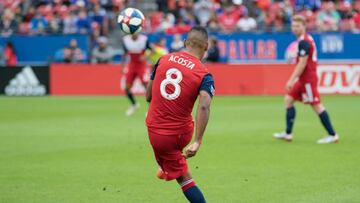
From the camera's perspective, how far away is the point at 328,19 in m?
31.9

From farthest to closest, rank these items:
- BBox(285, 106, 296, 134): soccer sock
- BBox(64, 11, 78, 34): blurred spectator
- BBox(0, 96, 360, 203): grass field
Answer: BBox(64, 11, 78, 34): blurred spectator
BBox(285, 106, 296, 134): soccer sock
BBox(0, 96, 360, 203): grass field

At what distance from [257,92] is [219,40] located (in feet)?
18.3

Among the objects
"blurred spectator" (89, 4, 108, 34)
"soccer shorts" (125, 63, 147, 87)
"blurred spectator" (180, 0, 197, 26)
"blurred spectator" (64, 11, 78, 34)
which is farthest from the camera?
"blurred spectator" (64, 11, 78, 34)

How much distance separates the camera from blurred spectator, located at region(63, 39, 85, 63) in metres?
31.4

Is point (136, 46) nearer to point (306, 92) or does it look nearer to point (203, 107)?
point (306, 92)

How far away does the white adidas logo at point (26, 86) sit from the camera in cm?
2892

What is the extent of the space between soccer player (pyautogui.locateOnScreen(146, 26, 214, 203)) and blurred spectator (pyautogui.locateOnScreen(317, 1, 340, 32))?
2496cm

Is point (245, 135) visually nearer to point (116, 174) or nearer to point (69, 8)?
point (116, 174)

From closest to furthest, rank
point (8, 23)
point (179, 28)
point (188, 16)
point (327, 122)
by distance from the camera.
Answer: point (327, 122) < point (179, 28) < point (188, 16) < point (8, 23)

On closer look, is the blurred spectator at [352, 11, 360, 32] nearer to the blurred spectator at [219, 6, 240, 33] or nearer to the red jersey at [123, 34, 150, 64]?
the blurred spectator at [219, 6, 240, 33]

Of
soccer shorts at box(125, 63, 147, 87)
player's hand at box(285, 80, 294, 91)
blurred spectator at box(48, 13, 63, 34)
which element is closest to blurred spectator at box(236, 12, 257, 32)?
blurred spectator at box(48, 13, 63, 34)

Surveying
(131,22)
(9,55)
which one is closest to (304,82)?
(131,22)

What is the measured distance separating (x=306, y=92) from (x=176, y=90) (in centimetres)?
758

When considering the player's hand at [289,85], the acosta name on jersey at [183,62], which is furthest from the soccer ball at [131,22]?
the acosta name on jersey at [183,62]
